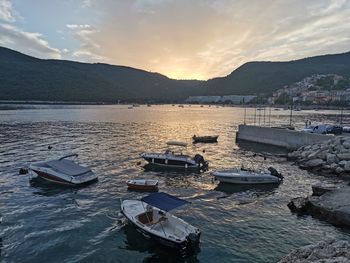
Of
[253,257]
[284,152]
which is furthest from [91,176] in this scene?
[284,152]

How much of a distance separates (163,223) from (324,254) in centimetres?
1037

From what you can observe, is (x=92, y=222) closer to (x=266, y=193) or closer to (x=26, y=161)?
(x=266, y=193)

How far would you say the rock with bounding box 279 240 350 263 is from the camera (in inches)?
506

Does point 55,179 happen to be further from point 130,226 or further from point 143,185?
point 130,226

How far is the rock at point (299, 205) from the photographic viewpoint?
85.4 feet

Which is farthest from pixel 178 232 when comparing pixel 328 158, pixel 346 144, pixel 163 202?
pixel 346 144

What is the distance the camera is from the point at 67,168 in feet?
115

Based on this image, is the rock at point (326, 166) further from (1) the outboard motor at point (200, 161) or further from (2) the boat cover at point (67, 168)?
(2) the boat cover at point (67, 168)

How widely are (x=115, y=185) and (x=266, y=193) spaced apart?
15621mm

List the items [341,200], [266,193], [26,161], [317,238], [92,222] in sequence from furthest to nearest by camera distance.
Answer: [26,161], [266,193], [341,200], [92,222], [317,238]

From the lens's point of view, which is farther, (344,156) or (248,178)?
(344,156)

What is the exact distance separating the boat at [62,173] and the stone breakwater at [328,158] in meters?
28.1

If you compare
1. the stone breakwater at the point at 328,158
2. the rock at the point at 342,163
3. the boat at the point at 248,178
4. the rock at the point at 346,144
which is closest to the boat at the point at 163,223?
the boat at the point at 248,178

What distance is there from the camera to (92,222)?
2372 centimetres
